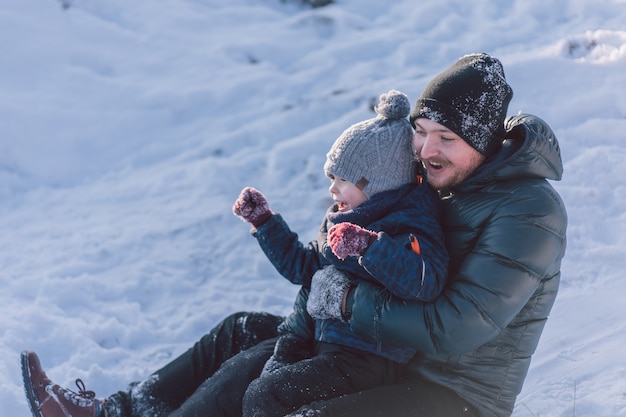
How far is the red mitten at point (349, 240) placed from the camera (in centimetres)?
251

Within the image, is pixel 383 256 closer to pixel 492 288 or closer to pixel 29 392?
pixel 492 288

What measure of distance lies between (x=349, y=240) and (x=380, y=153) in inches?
20.7

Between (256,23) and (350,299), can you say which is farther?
(256,23)

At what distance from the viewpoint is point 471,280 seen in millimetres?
2549

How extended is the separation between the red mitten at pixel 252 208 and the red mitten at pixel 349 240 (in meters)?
0.71

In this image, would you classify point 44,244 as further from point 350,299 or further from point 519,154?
point 519,154

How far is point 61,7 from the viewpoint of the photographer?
7086mm

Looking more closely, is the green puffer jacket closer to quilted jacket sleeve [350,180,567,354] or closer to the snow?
quilted jacket sleeve [350,180,567,354]

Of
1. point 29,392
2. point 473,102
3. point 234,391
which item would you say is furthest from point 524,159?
point 29,392

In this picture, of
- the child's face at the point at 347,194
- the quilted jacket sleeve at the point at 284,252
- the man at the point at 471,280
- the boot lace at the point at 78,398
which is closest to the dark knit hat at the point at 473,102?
the man at the point at 471,280

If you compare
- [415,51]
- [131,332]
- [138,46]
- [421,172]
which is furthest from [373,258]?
[138,46]

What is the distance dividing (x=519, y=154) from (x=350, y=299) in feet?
2.68

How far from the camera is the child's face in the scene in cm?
297

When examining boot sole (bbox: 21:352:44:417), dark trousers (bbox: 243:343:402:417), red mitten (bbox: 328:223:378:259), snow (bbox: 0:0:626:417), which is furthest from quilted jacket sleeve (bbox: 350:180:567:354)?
boot sole (bbox: 21:352:44:417)
